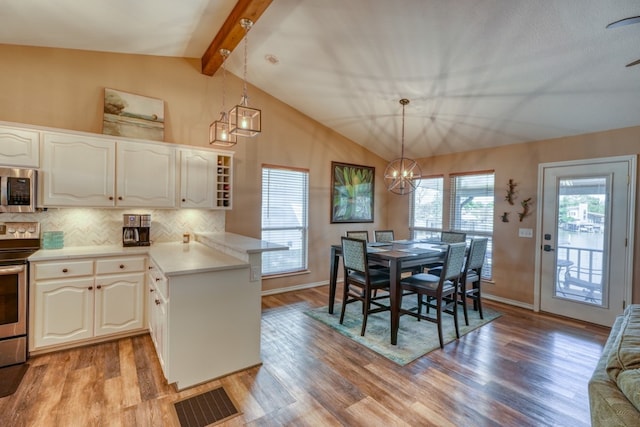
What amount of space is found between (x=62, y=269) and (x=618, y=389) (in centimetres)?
392

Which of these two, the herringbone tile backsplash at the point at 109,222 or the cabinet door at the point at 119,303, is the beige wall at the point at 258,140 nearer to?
the herringbone tile backsplash at the point at 109,222

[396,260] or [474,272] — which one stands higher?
[396,260]

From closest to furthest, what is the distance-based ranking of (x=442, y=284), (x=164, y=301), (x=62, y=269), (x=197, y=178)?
(x=164, y=301) → (x=62, y=269) → (x=442, y=284) → (x=197, y=178)

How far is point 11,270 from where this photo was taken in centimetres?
260

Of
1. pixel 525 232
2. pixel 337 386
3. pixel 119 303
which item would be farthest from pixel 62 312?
pixel 525 232

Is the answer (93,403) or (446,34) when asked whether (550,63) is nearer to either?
(446,34)

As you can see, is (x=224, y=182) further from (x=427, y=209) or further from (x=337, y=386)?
(x=427, y=209)

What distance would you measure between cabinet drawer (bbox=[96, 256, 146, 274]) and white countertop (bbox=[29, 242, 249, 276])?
0.06 metres

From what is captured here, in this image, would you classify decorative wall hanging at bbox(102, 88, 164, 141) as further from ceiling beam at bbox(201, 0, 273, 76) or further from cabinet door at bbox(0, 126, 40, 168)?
ceiling beam at bbox(201, 0, 273, 76)

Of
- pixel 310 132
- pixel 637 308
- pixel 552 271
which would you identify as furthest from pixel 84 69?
pixel 552 271

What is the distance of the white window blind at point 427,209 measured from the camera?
552 cm

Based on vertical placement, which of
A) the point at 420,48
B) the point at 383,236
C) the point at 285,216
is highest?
the point at 420,48

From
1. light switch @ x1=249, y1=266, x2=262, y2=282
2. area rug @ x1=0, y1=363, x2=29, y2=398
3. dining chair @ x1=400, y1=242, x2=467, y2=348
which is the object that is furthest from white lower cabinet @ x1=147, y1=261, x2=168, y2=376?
dining chair @ x1=400, y1=242, x2=467, y2=348

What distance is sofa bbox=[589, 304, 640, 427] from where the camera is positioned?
3.57 ft
